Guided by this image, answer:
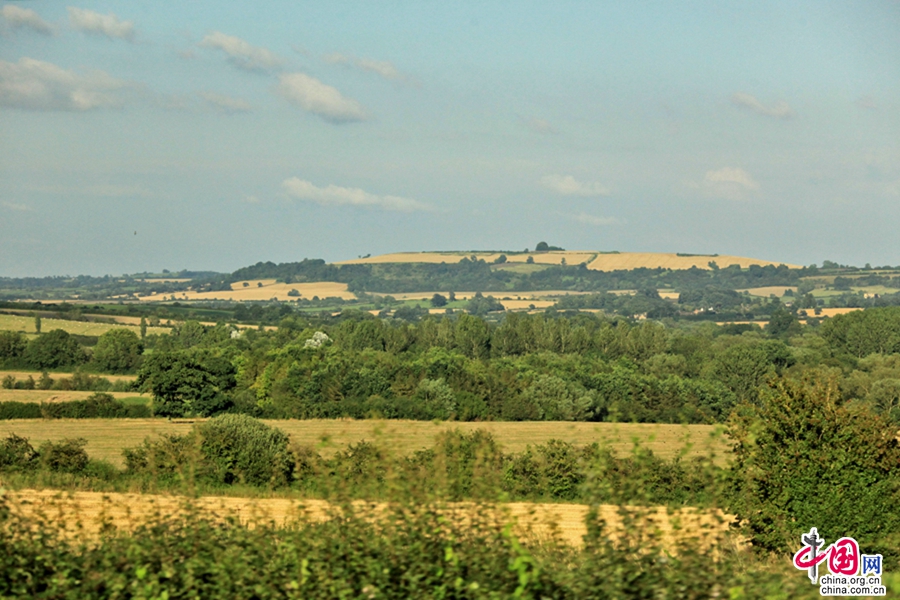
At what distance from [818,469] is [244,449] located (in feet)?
64.4

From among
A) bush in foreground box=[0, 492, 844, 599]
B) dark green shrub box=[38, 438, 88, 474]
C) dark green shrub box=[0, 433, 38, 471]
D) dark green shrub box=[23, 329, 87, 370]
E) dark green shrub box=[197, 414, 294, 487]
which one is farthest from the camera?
dark green shrub box=[23, 329, 87, 370]

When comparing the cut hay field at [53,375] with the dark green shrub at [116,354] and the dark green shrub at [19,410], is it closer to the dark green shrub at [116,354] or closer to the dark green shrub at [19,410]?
the dark green shrub at [116,354]

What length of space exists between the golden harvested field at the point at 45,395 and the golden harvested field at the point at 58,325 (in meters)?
32.3

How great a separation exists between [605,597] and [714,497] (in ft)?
4.31

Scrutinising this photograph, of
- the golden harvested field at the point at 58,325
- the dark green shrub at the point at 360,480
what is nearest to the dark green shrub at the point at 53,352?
the golden harvested field at the point at 58,325

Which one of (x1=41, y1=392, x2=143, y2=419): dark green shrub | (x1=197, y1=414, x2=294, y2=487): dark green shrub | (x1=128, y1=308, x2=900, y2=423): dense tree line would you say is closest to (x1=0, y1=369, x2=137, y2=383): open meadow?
(x1=128, y1=308, x2=900, y2=423): dense tree line

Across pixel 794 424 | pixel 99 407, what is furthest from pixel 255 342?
pixel 794 424

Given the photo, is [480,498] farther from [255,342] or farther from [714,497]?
[255,342]

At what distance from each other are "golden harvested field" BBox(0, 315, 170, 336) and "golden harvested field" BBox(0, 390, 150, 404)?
106 feet

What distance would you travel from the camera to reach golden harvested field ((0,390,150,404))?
61.9m

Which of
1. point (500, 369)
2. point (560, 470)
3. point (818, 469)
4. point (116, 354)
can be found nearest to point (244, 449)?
point (560, 470)

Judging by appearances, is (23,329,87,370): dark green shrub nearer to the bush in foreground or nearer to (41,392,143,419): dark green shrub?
(41,392,143,419): dark green shrub

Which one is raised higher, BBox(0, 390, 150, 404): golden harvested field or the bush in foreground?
the bush in foreground

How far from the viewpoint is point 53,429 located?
52.4 metres
